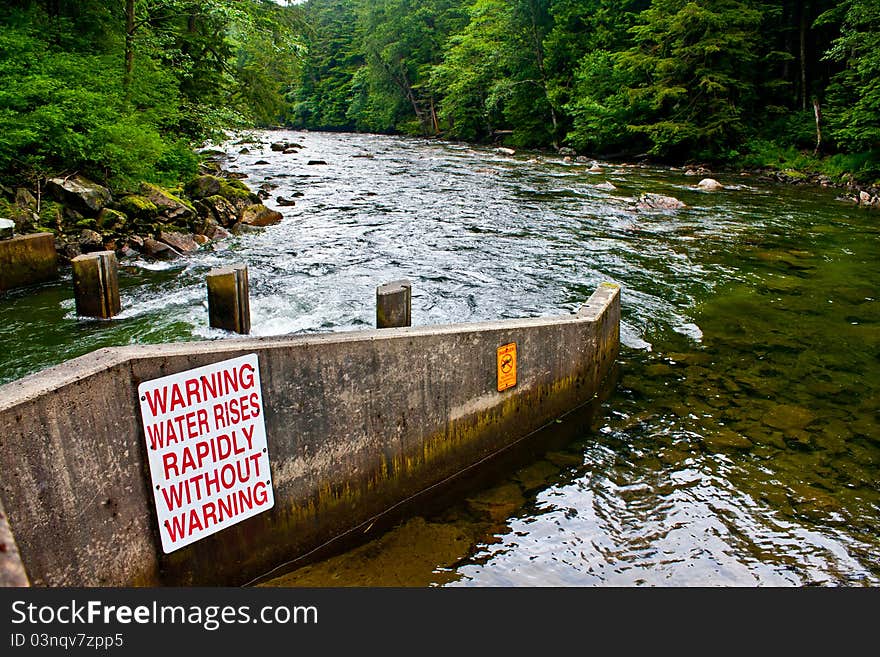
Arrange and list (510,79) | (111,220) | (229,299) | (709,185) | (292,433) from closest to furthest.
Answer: (292,433) < (229,299) < (111,220) < (709,185) < (510,79)

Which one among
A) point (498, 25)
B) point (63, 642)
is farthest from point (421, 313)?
point (498, 25)

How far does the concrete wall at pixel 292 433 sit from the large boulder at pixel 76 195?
9.76 metres

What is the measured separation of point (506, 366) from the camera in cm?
554

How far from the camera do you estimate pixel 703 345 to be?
8.20 meters

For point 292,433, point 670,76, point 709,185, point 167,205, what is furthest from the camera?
point 670,76

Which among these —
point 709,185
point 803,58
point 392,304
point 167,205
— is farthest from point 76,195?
point 803,58

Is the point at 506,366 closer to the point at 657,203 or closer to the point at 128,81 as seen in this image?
the point at 128,81

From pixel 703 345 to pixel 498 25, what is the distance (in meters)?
47.5

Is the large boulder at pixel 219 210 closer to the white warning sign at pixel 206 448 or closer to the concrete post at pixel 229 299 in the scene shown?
the concrete post at pixel 229 299

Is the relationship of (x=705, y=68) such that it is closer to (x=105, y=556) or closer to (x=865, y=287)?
(x=865, y=287)

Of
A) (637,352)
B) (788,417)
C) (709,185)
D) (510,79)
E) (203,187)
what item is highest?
(510,79)

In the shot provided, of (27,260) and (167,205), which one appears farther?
(167,205)

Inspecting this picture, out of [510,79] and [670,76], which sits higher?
[510,79]

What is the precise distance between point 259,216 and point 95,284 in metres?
8.09
